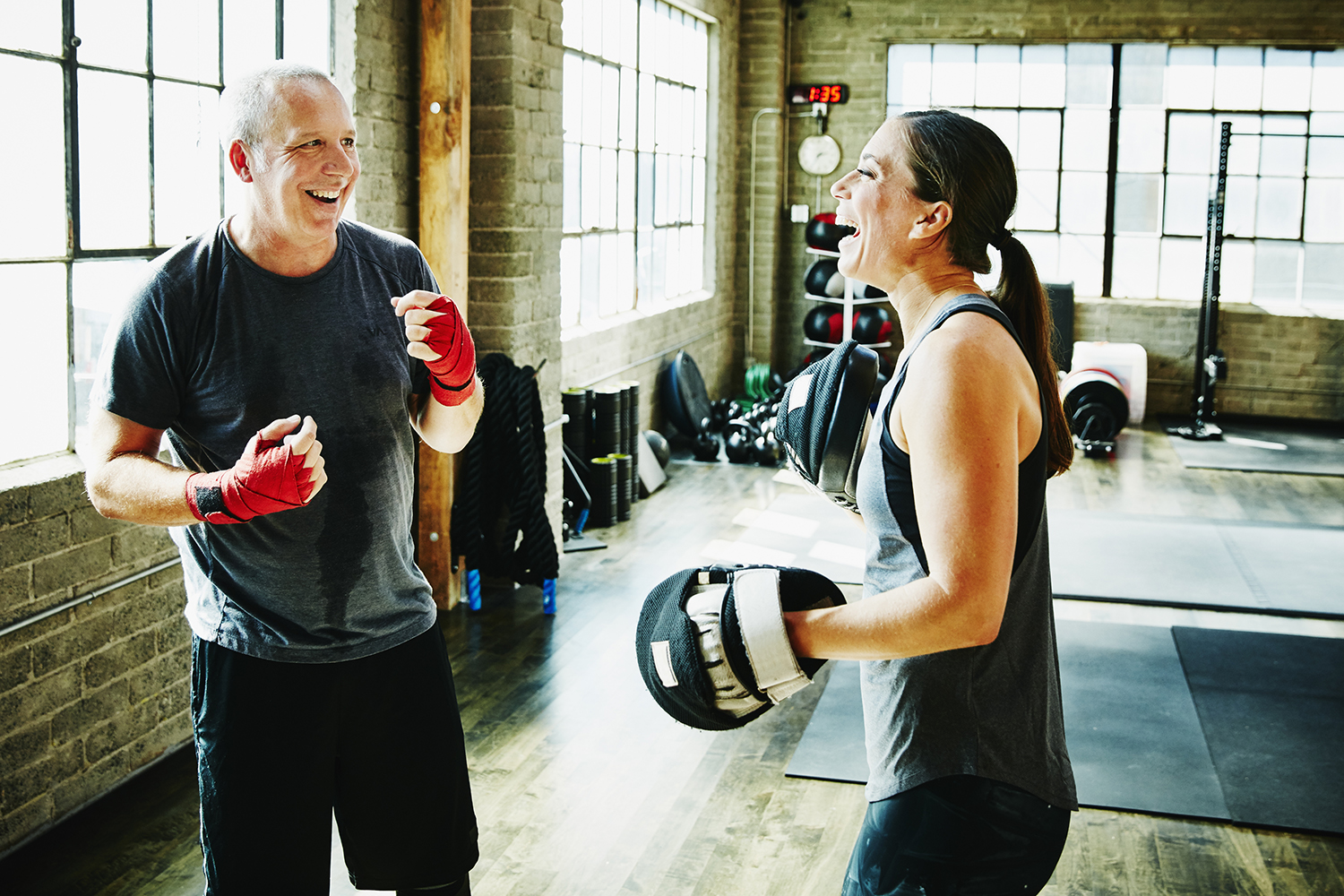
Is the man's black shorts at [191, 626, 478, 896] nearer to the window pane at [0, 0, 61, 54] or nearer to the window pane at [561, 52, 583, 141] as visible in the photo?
the window pane at [0, 0, 61, 54]

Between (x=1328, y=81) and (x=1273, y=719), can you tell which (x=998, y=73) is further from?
(x=1273, y=719)

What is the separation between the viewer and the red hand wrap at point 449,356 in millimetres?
1891

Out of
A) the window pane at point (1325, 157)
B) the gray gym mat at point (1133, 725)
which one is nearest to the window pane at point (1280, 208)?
the window pane at point (1325, 157)

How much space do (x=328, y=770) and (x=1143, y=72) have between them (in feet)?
32.0

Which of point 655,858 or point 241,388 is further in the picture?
point 655,858

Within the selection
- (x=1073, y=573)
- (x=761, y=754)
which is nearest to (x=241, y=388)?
(x=761, y=754)

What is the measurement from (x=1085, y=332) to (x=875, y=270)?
9.20m

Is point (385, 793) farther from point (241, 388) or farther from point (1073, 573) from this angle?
point (1073, 573)

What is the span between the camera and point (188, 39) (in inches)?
139

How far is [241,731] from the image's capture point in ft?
6.18

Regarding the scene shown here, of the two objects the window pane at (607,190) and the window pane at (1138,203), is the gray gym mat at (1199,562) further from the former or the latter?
the window pane at (1138,203)

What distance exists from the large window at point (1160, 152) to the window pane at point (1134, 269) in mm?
11

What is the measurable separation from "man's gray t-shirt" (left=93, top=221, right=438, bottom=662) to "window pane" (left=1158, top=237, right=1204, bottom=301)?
9454 millimetres

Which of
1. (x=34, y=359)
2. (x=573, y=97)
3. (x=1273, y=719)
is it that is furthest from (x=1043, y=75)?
(x=34, y=359)
